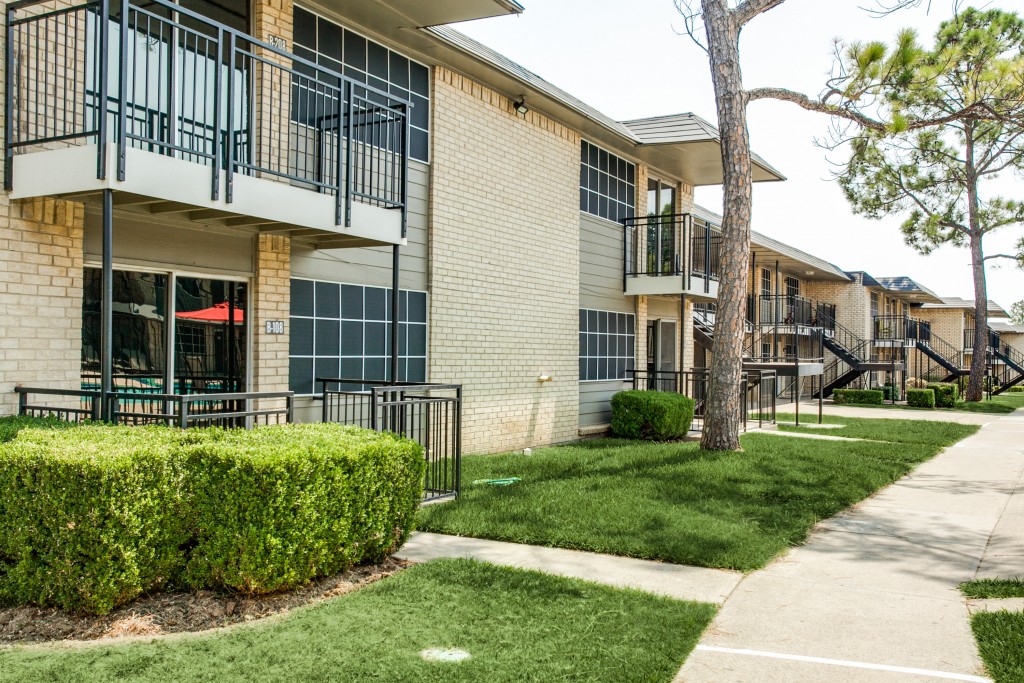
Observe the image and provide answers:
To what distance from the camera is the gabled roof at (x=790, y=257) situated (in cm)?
2444

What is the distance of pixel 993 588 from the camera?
587 centimetres

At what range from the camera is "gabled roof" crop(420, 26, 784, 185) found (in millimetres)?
11680

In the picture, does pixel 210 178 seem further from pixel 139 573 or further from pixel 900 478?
pixel 900 478

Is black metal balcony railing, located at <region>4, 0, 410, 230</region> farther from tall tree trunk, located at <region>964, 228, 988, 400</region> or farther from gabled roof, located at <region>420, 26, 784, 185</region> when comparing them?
tall tree trunk, located at <region>964, 228, 988, 400</region>

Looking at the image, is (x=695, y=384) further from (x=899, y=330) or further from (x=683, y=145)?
(x=899, y=330)

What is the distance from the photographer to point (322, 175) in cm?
878

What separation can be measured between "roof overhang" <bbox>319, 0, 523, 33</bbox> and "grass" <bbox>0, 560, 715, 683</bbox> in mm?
6878

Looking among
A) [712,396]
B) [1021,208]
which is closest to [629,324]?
[712,396]

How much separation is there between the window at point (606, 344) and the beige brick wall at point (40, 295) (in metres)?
9.86

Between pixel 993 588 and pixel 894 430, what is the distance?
515 inches

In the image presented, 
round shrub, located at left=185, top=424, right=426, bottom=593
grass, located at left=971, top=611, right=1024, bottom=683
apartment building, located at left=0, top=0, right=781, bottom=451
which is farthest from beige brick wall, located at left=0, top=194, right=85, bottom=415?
grass, located at left=971, top=611, right=1024, bottom=683

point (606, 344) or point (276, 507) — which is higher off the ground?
point (606, 344)

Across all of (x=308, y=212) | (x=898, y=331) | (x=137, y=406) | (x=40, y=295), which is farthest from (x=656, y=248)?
(x=898, y=331)

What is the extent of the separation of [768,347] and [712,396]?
1819 cm
